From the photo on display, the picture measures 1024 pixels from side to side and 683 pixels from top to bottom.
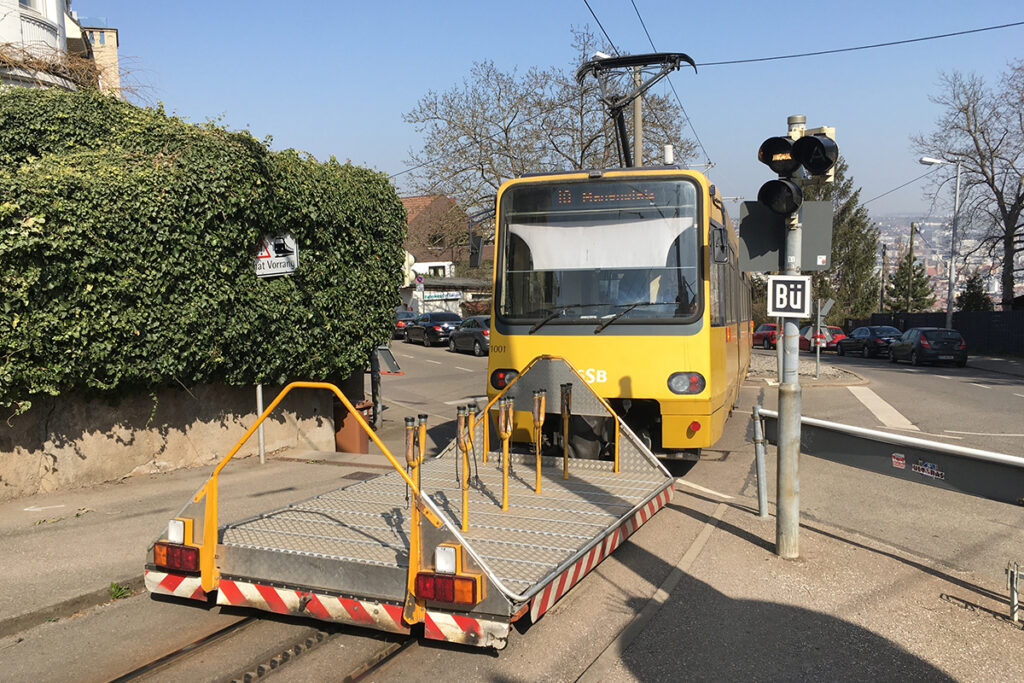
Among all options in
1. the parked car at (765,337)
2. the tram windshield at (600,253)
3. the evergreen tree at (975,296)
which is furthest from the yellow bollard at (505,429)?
the evergreen tree at (975,296)

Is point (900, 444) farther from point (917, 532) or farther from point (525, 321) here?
point (525, 321)

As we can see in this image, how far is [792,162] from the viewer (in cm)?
639

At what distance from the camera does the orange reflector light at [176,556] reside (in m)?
4.88

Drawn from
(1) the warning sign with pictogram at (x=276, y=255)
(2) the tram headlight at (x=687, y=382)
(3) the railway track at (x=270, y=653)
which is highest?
(1) the warning sign with pictogram at (x=276, y=255)

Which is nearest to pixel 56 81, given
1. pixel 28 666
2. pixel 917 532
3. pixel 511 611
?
pixel 28 666

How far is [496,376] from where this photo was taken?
29.6 feet

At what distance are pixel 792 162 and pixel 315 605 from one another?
4.75 metres

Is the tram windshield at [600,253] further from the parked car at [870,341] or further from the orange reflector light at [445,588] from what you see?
the parked car at [870,341]

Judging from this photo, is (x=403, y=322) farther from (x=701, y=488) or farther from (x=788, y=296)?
(x=788, y=296)

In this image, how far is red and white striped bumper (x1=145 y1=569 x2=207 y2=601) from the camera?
4906mm

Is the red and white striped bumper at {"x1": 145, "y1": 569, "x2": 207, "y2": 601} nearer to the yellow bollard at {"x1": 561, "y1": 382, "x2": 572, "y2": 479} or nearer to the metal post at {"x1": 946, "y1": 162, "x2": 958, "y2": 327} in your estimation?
the yellow bollard at {"x1": 561, "y1": 382, "x2": 572, "y2": 479}

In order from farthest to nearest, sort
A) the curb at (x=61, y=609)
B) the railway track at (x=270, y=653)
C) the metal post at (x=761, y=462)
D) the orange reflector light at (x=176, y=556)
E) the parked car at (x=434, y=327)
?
the parked car at (x=434, y=327) → the metal post at (x=761, y=462) → the curb at (x=61, y=609) → the orange reflector light at (x=176, y=556) → the railway track at (x=270, y=653)

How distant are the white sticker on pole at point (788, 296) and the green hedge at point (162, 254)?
6258 mm

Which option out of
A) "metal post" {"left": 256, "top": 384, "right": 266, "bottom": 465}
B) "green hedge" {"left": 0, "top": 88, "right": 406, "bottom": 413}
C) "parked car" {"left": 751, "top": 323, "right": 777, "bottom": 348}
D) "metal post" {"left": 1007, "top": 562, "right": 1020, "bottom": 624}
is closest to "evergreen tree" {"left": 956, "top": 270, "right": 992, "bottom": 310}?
"parked car" {"left": 751, "top": 323, "right": 777, "bottom": 348}
